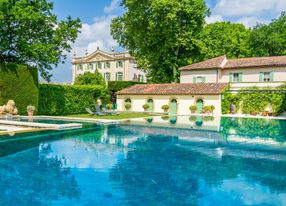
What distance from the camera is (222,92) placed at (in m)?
31.7

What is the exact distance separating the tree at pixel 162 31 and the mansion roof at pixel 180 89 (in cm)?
452

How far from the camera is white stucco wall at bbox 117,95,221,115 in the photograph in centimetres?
3216

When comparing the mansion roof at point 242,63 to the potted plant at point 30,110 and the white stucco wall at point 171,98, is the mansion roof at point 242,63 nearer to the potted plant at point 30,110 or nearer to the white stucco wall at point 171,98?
the white stucco wall at point 171,98

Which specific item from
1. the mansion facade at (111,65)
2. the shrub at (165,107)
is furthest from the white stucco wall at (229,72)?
the mansion facade at (111,65)

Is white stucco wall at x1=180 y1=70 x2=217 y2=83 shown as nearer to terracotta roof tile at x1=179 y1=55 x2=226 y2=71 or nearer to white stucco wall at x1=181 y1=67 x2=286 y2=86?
white stucco wall at x1=181 y1=67 x2=286 y2=86

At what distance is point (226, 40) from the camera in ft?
145

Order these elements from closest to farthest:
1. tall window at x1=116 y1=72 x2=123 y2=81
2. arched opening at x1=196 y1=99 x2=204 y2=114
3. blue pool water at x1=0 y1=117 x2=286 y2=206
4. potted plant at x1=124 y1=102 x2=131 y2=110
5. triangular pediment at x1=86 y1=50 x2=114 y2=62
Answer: blue pool water at x1=0 y1=117 x2=286 y2=206
arched opening at x1=196 y1=99 x2=204 y2=114
potted plant at x1=124 y1=102 x2=131 y2=110
tall window at x1=116 y1=72 x2=123 y2=81
triangular pediment at x1=86 y1=50 x2=114 y2=62

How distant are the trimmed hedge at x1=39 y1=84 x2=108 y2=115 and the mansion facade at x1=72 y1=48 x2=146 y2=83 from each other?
3154 cm

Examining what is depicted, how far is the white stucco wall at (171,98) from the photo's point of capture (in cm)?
3216

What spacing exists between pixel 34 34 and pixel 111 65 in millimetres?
42502

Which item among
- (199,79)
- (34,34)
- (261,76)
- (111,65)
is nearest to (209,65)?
(199,79)

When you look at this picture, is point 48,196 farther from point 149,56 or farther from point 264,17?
point 264,17

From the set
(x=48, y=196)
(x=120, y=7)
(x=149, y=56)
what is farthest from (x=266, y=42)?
(x=48, y=196)

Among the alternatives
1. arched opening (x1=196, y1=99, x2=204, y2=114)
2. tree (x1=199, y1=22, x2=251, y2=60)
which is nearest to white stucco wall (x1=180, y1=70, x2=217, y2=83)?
tree (x1=199, y1=22, x2=251, y2=60)
